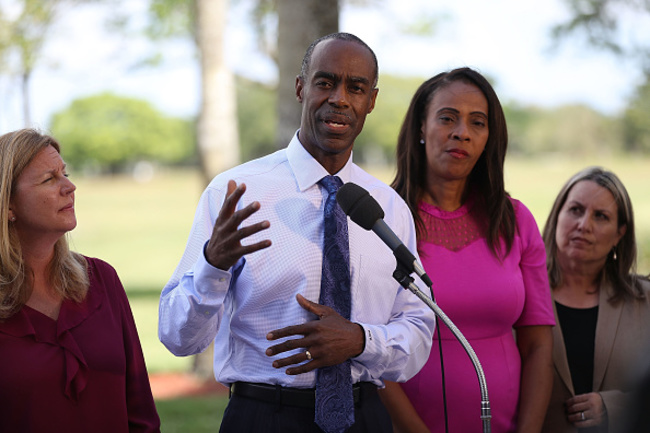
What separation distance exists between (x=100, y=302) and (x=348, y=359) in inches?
44.8

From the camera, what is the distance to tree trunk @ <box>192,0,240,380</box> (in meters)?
11.9

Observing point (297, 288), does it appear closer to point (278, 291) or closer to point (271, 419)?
point (278, 291)

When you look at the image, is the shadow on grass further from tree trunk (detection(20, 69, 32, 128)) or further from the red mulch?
tree trunk (detection(20, 69, 32, 128))

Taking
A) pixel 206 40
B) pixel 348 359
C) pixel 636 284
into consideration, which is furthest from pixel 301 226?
pixel 206 40

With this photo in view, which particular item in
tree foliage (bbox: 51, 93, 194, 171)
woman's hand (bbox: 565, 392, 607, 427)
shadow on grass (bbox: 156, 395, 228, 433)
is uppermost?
tree foliage (bbox: 51, 93, 194, 171)

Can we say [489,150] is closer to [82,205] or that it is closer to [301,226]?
[301,226]

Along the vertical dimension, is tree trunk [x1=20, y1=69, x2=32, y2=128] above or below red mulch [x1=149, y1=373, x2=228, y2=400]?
above

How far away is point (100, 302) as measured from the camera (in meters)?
3.40

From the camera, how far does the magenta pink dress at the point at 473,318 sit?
3.73m

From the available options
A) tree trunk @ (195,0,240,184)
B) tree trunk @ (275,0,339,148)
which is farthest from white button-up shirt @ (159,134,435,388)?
tree trunk @ (195,0,240,184)

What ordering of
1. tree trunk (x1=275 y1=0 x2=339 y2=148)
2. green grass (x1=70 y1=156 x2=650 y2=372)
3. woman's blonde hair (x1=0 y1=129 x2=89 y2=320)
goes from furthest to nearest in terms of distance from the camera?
green grass (x1=70 y1=156 x2=650 y2=372), tree trunk (x1=275 y1=0 x2=339 y2=148), woman's blonde hair (x1=0 y1=129 x2=89 y2=320)

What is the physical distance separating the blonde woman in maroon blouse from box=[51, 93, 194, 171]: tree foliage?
99.9 m

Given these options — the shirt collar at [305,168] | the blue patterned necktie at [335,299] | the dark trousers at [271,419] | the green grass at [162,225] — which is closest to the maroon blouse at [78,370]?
the green grass at [162,225]

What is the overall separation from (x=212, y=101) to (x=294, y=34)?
5.62m
